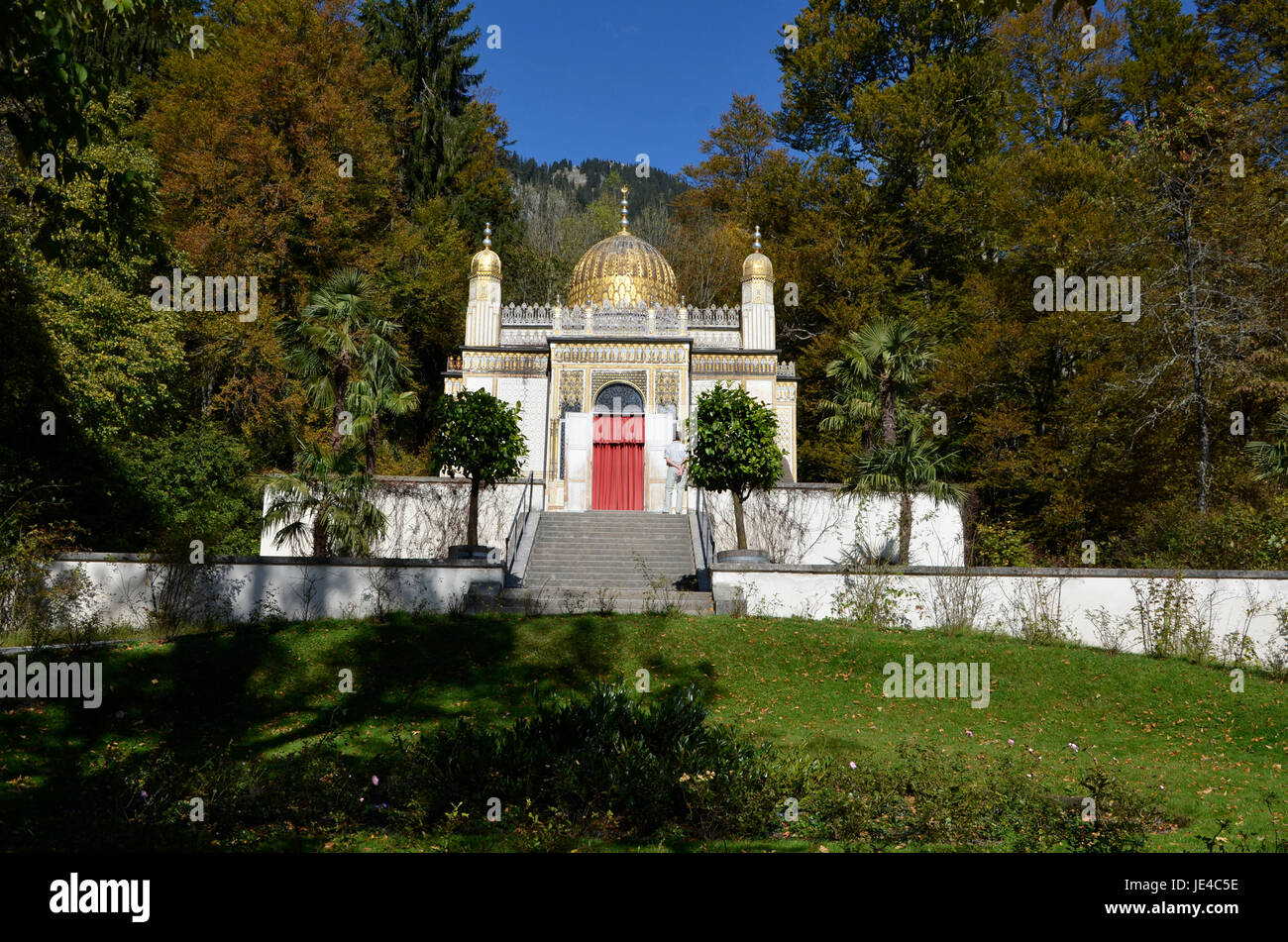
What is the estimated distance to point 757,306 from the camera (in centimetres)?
2853

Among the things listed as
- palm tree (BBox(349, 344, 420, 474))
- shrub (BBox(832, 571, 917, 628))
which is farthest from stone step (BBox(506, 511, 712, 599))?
palm tree (BBox(349, 344, 420, 474))

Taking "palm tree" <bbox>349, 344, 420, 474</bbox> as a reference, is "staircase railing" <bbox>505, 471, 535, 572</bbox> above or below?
below

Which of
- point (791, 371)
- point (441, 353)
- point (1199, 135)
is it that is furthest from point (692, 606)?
point (441, 353)

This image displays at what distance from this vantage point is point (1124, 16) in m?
32.3

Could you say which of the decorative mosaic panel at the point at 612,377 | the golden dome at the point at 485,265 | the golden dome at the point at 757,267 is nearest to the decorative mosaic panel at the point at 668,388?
the decorative mosaic panel at the point at 612,377

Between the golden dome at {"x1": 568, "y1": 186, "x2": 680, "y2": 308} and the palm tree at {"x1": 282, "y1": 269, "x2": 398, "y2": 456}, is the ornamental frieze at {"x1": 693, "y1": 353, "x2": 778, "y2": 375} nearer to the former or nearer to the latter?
the golden dome at {"x1": 568, "y1": 186, "x2": 680, "y2": 308}

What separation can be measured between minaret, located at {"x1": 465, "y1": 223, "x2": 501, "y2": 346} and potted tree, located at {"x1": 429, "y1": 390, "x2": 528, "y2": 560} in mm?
9359

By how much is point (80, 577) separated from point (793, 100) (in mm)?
31433

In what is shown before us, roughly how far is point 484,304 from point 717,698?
64.5 feet

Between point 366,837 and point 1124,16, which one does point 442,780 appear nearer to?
point 366,837

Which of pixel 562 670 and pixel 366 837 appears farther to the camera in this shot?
pixel 562 670

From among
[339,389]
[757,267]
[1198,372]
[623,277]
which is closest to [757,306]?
[757,267]

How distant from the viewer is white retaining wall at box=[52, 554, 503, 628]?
15.3 metres

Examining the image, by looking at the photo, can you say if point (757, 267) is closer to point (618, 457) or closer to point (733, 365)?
point (733, 365)
